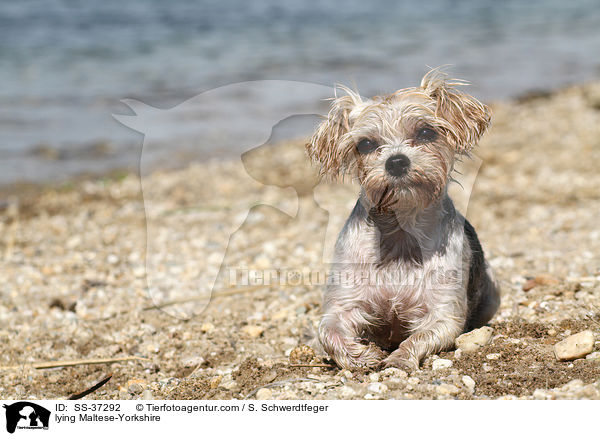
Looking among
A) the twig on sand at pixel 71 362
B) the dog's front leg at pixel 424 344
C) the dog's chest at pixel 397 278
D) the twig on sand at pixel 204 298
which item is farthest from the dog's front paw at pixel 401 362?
the twig on sand at pixel 204 298

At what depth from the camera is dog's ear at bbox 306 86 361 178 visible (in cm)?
477

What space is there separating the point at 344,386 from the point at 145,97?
13.4 meters

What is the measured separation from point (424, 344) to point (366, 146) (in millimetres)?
1393

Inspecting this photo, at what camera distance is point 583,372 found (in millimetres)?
4059

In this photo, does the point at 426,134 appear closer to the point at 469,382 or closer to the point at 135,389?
the point at 469,382

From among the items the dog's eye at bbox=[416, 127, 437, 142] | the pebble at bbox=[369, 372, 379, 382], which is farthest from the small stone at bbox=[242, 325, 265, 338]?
the dog's eye at bbox=[416, 127, 437, 142]

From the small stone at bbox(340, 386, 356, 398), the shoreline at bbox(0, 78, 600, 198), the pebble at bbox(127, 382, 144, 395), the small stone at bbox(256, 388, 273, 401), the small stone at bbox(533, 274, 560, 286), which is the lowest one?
the pebble at bbox(127, 382, 144, 395)

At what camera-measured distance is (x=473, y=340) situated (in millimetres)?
4723

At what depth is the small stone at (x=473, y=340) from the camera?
467 centimetres

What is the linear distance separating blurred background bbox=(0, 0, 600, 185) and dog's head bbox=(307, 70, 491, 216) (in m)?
8.42

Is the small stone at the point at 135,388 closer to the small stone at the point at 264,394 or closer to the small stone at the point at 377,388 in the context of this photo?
the small stone at the point at 264,394
